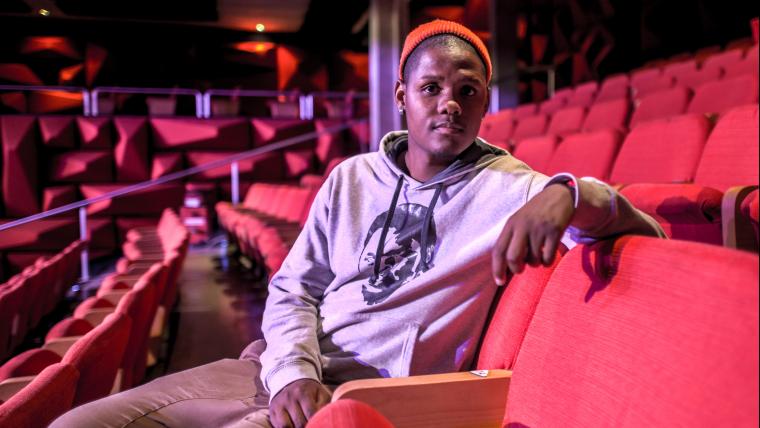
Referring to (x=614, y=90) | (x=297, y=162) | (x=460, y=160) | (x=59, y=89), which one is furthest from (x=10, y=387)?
(x=297, y=162)

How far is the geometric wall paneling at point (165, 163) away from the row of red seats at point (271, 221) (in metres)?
0.52

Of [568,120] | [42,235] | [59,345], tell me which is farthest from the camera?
[568,120]

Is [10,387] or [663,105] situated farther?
[663,105]

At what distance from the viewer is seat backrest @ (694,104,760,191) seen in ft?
2.15

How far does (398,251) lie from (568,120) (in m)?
1.35

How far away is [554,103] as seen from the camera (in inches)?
96.6

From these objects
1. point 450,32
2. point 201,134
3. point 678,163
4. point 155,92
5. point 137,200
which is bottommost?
point 137,200

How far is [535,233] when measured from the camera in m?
0.28

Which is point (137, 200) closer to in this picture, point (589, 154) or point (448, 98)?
point (589, 154)

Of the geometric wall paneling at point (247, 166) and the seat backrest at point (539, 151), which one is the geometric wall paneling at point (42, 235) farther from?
the geometric wall paneling at point (247, 166)

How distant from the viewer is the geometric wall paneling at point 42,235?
860 millimetres

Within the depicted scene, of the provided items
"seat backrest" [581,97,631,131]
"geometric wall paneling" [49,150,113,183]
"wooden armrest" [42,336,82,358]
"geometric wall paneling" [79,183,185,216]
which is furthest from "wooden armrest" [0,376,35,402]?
"geometric wall paneling" [49,150,113,183]

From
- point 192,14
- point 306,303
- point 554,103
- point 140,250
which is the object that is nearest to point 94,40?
point 192,14

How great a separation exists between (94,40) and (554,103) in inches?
113
